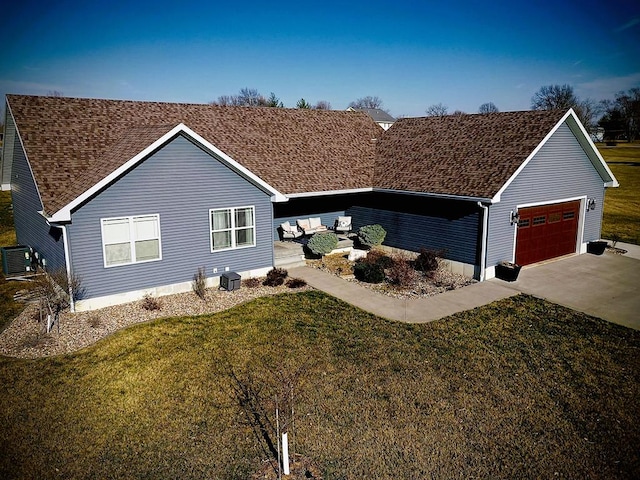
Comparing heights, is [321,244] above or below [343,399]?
above

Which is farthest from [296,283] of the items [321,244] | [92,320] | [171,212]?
[92,320]

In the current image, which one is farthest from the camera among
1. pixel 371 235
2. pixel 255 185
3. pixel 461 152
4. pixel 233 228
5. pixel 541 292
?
pixel 371 235

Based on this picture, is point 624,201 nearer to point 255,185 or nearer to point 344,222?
point 344,222

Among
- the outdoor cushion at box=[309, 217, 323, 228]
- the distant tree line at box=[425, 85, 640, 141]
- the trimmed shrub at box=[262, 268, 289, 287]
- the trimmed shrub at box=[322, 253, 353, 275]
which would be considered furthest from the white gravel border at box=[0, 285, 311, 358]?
the distant tree line at box=[425, 85, 640, 141]

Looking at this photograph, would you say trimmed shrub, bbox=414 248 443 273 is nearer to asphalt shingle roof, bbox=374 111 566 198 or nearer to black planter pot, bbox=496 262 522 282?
black planter pot, bbox=496 262 522 282

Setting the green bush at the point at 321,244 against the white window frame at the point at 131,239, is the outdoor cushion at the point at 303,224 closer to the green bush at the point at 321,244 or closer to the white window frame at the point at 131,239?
the green bush at the point at 321,244
